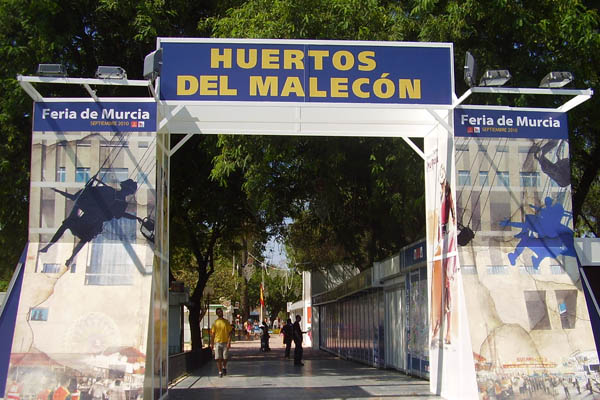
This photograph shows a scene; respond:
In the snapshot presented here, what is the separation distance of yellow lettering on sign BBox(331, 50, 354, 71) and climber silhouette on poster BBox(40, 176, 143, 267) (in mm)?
3616

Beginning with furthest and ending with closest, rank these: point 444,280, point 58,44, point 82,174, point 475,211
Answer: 1. point 58,44
2. point 444,280
3. point 475,211
4. point 82,174

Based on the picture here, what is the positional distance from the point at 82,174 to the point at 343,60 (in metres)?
4.35

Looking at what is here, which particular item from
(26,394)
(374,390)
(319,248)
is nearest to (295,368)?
(374,390)

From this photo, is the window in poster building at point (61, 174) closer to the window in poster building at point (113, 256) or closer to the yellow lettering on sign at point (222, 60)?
the window in poster building at point (113, 256)

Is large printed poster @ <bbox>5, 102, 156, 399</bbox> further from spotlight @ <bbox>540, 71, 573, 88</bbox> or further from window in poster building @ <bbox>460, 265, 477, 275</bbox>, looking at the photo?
spotlight @ <bbox>540, 71, 573, 88</bbox>

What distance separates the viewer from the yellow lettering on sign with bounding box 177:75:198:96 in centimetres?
1105

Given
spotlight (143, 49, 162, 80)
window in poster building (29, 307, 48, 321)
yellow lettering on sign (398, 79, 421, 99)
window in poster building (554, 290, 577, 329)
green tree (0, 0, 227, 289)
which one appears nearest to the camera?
window in poster building (29, 307, 48, 321)

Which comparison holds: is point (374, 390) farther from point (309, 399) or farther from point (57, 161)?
point (57, 161)

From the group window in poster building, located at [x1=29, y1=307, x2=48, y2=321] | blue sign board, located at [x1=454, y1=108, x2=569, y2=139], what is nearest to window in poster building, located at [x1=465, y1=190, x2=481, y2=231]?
blue sign board, located at [x1=454, y1=108, x2=569, y2=139]

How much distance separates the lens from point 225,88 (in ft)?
36.2

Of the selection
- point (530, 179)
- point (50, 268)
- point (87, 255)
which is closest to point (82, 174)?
point (87, 255)

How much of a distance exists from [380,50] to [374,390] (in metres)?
6.38

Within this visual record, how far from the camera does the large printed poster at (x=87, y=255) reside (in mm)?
9672

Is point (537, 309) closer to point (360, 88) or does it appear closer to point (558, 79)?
point (558, 79)
